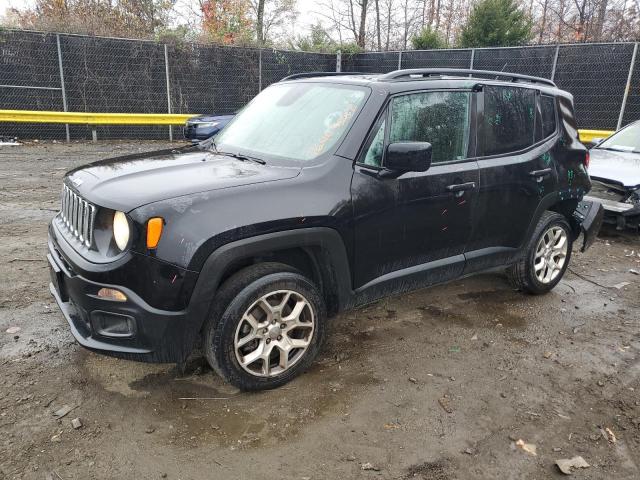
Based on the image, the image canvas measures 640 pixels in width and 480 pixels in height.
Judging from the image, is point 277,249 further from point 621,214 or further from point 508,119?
point 621,214

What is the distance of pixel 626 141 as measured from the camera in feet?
24.6

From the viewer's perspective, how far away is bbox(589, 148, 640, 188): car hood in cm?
652

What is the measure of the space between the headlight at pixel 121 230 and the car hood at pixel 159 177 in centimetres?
5

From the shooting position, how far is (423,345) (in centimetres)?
381

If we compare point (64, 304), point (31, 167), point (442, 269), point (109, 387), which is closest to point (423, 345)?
point (442, 269)

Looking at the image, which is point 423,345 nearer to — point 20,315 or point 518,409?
point 518,409

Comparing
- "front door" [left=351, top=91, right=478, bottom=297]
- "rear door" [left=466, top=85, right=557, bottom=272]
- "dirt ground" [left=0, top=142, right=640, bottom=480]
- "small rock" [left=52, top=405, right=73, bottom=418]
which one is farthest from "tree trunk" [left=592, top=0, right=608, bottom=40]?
"small rock" [left=52, top=405, right=73, bottom=418]

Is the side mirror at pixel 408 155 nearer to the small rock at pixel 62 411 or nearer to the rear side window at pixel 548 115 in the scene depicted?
the rear side window at pixel 548 115

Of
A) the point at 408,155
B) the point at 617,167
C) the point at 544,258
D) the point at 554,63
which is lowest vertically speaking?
the point at 544,258

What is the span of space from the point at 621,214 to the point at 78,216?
6230 millimetres

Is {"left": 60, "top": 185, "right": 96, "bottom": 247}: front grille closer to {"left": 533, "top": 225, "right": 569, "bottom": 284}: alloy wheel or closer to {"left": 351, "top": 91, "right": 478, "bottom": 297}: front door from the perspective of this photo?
{"left": 351, "top": 91, "right": 478, "bottom": 297}: front door

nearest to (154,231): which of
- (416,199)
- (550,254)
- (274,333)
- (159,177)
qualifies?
(159,177)

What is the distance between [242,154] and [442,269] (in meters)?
1.71

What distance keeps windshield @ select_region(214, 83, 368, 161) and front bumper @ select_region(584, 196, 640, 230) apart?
4.28 m
